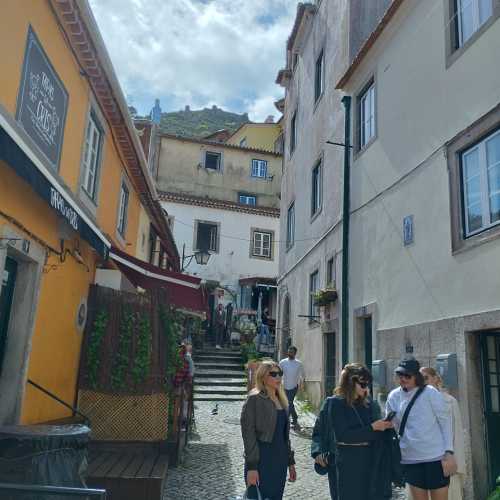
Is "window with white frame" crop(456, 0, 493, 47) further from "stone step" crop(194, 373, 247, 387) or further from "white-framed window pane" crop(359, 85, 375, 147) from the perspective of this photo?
"stone step" crop(194, 373, 247, 387)

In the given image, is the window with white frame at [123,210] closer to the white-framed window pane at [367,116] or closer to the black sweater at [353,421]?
the white-framed window pane at [367,116]

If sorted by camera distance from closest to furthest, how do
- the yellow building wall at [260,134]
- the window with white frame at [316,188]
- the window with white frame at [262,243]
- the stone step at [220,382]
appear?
the window with white frame at [316,188], the stone step at [220,382], the window with white frame at [262,243], the yellow building wall at [260,134]

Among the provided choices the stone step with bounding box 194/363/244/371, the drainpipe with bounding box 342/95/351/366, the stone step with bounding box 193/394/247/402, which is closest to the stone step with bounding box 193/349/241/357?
the stone step with bounding box 194/363/244/371

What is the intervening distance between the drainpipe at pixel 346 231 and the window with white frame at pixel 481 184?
3914 millimetres

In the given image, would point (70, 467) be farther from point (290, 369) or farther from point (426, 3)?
point (426, 3)

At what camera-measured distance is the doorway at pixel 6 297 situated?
554 centimetres

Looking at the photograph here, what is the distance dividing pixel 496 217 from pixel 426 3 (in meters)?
4.05

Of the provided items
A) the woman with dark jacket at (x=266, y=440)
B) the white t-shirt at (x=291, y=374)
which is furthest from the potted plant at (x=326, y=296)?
the woman with dark jacket at (x=266, y=440)

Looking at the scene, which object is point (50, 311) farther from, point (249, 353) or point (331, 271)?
point (249, 353)

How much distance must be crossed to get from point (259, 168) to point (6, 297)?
24.8 m

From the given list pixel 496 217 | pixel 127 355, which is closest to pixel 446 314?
pixel 496 217

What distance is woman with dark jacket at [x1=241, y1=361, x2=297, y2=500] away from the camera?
417 cm

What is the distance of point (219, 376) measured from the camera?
16375 mm

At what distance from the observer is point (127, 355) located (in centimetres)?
720
